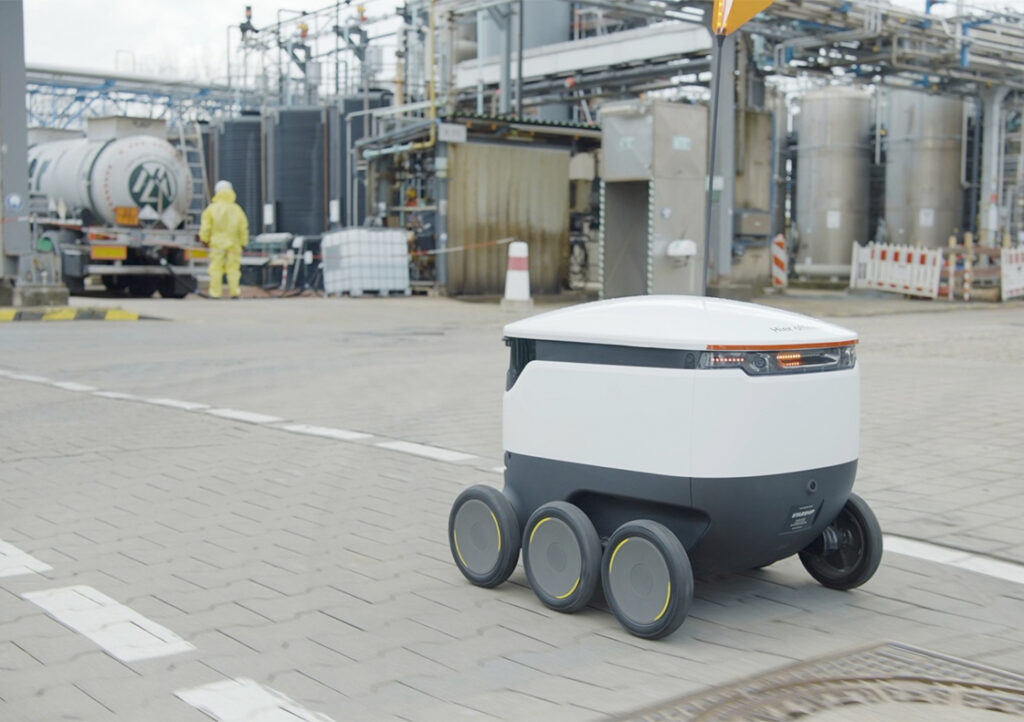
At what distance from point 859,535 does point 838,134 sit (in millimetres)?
29824

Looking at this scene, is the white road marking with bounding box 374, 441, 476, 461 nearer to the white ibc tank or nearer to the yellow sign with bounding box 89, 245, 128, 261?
the yellow sign with bounding box 89, 245, 128, 261

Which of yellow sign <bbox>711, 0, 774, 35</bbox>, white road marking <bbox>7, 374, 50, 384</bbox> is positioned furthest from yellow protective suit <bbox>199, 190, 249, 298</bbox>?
yellow sign <bbox>711, 0, 774, 35</bbox>

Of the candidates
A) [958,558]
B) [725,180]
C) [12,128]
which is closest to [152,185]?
[12,128]

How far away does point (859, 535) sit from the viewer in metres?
4.23

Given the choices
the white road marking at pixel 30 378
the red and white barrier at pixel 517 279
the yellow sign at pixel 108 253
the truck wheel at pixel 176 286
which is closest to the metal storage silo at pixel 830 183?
the red and white barrier at pixel 517 279

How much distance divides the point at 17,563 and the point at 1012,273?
2616cm

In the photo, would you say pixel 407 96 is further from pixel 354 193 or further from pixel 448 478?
pixel 448 478

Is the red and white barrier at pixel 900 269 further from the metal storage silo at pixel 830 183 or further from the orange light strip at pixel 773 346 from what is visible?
the orange light strip at pixel 773 346

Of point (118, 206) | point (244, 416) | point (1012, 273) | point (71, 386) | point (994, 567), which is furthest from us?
point (1012, 273)

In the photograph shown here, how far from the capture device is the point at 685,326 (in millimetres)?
3727

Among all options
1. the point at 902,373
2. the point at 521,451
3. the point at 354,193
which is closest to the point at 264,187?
the point at 354,193

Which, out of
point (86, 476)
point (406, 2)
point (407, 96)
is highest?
point (406, 2)

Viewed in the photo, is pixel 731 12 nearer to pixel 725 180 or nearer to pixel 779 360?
pixel 779 360

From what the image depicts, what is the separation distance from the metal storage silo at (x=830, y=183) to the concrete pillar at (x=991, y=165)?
154 inches
